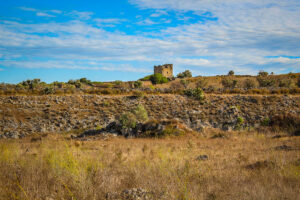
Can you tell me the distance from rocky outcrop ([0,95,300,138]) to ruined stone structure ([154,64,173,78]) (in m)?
56.2

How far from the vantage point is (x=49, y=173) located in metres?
4.82

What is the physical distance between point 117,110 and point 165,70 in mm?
62866

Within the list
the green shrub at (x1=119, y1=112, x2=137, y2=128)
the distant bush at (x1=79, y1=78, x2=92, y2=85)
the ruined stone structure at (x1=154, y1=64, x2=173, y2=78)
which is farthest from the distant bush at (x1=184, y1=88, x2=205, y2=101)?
the ruined stone structure at (x1=154, y1=64, x2=173, y2=78)

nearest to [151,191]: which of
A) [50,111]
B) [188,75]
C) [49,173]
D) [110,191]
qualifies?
[110,191]

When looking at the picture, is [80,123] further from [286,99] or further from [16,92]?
[286,99]

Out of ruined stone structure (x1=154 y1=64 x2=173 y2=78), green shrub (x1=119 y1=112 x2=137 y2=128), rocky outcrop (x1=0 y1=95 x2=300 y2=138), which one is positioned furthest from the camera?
ruined stone structure (x1=154 y1=64 x2=173 y2=78)

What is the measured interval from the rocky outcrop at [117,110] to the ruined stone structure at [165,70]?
2214 inches

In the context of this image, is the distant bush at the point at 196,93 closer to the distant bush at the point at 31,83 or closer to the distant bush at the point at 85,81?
the distant bush at the point at 31,83

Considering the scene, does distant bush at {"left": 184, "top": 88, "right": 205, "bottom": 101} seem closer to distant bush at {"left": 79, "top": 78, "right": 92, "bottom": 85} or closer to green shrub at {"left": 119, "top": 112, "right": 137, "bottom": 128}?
green shrub at {"left": 119, "top": 112, "right": 137, "bottom": 128}

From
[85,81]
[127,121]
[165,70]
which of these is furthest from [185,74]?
[127,121]

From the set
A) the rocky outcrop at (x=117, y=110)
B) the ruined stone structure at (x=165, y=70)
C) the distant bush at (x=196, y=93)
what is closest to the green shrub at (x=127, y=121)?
the rocky outcrop at (x=117, y=110)

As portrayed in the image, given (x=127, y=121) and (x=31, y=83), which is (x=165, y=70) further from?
(x=127, y=121)

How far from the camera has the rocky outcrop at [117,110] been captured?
69.9 feet

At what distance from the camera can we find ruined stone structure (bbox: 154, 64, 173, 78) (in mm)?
85750
